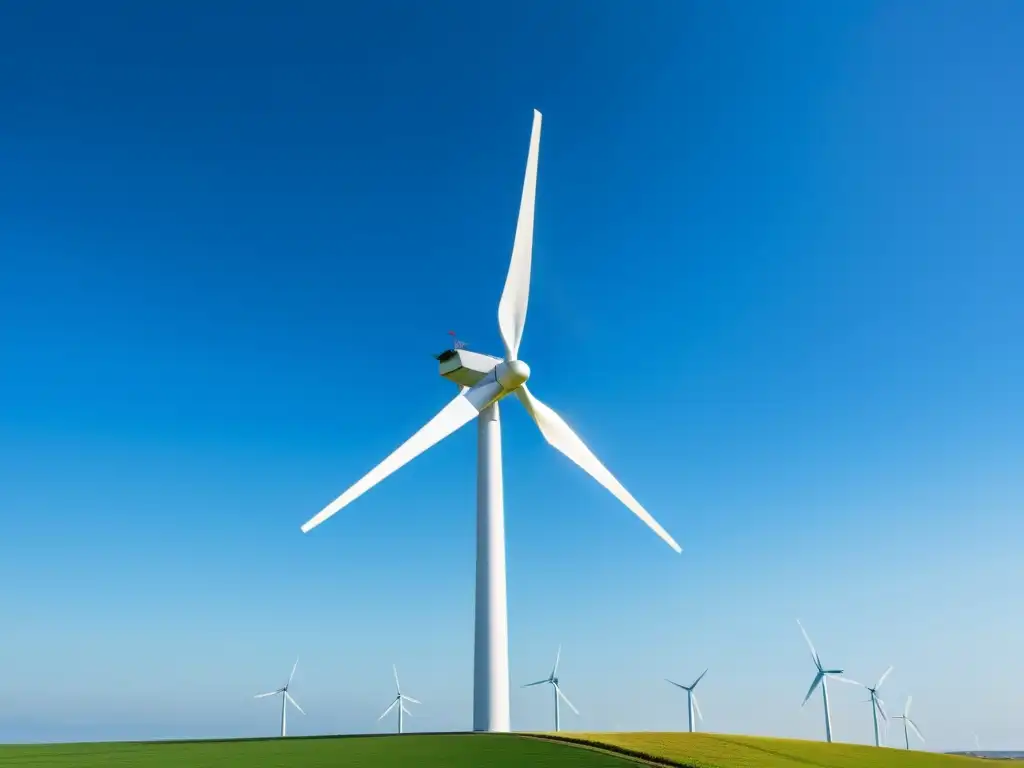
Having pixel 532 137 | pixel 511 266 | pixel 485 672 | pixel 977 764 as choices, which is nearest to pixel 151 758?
pixel 485 672

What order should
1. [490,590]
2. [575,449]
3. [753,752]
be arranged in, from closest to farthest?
1. [753,752]
2. [490,590]
3. [575,449]

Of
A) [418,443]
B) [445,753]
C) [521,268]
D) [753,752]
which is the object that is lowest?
[753,752]

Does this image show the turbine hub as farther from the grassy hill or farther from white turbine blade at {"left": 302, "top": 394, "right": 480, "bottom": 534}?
the grassy hill

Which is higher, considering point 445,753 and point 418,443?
point 418,443

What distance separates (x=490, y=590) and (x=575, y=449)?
42.3 ft

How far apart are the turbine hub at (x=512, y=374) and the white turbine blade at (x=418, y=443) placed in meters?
2.67

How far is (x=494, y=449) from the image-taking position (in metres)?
54.8

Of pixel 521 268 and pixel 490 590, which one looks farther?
pixel 521 268

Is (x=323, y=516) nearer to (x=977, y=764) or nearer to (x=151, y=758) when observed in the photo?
(x=151, y=758)

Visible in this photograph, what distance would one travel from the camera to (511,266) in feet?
195

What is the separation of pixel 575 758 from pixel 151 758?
1869 cm

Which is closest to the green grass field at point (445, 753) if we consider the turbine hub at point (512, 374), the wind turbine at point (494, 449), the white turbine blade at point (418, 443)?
the wind turbine at point (494, 449)

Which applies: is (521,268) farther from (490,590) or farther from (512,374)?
(490,590)

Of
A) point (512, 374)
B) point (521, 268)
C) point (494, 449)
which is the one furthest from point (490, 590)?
point (521, 268)
